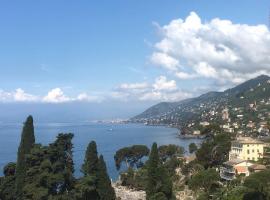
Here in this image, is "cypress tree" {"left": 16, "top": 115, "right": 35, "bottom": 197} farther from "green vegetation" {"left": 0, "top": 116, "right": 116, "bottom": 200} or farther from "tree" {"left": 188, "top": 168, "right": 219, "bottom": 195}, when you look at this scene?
"tree" {"left": 188, "top": 168, "right": 219, "bottom": 195}

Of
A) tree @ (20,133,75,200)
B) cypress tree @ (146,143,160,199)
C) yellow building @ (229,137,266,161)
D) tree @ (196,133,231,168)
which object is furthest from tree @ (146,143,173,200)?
yellow building @ (229,137,266,161)

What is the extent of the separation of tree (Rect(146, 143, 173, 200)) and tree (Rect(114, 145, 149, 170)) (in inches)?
1418

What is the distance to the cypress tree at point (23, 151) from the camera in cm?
3030

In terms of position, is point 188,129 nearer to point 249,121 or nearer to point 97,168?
point 249,121

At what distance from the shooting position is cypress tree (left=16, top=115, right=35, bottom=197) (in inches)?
1193

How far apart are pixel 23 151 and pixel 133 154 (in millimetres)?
38532

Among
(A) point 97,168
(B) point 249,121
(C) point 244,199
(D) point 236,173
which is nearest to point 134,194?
(D) point 236,173

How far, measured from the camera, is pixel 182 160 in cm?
6450

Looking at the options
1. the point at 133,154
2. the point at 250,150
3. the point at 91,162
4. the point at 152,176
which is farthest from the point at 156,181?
the point at 250,150

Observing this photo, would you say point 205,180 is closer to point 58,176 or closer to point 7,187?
point 7,187

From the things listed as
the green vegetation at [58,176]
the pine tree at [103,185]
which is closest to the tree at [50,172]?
the green vegetation at [58,176]

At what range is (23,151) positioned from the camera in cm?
3147

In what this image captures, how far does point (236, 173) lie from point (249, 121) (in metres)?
137

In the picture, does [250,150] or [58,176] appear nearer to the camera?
[58,176]
